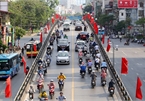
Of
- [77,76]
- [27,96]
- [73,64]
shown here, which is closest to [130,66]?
[73,64]

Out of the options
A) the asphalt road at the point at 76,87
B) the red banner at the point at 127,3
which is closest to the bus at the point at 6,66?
the asphalt road at the point at 76,87

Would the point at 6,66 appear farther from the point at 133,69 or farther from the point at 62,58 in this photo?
the point at 133,69

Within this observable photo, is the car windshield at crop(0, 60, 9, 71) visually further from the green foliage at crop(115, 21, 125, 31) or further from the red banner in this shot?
the red banner

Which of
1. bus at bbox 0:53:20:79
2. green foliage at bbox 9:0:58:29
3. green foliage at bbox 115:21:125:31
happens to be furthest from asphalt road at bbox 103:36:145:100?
green foliage at bbox 115:21:125:31

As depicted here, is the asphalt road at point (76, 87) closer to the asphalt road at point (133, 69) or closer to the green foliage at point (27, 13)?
the asphalt road at point (133, 69)

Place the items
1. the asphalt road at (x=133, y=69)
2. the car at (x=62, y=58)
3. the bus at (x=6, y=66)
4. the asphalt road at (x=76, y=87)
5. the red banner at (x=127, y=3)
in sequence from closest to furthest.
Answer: the asphalt road at (x=76, y=87) < the asphalt road at (x=133, y=69) < the bus at (x=6, y=66) < the car at (x=62, y=58) < the red banner at (x=127, y=3)

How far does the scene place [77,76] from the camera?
110 ft

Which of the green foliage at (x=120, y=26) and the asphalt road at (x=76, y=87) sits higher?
the green foliage at (x=120, y=26)

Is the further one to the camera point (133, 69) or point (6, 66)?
point (133, 69)

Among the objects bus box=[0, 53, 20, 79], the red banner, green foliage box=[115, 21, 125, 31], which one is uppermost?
the red banner

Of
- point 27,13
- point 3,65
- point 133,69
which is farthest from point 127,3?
point 3,65

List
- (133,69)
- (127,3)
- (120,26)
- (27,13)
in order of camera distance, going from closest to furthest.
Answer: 1. (133,69)
2. (27,13)
3. (120,26)
4. (127,3)

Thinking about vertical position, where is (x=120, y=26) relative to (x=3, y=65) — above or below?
above

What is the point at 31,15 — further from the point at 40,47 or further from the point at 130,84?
the point at 130,84
